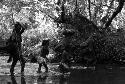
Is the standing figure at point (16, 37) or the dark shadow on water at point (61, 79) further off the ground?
the standing figure at point (16, 37)

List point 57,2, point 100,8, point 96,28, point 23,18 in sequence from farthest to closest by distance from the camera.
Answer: point 23,18
point 100,8
point 57,2
point 96,28

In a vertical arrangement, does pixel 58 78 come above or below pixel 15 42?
below

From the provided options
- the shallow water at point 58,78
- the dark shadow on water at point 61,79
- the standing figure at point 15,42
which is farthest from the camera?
the standing figure at point 15,42

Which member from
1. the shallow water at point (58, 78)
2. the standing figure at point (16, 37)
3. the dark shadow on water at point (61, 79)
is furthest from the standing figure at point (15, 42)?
the dark shadow on water at point (61, 79)

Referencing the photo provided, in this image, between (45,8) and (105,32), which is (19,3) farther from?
(105,32)

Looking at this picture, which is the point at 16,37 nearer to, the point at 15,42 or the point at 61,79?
the point at 15,42

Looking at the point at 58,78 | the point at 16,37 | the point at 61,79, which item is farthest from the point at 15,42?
the point at 61,79

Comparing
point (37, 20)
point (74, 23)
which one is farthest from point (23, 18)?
point (74, 23)

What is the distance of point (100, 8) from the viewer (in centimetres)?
2720

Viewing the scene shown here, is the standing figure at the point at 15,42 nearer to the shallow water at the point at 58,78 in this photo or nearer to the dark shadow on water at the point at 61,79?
the shallow water at the point at 58,78

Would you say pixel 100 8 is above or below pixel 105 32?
above

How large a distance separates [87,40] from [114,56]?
3.37 m

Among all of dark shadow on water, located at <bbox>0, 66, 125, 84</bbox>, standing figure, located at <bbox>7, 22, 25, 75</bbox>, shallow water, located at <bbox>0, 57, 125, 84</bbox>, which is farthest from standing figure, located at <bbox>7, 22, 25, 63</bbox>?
dark shadow on water, located at <bbox>0, 66, 125, 84</bbox>

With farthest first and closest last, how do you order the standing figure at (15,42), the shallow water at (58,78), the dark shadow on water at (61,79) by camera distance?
the standing figure at (15,42) < the shallow water at (58,78) < the dark shadow on water at (61,79)
